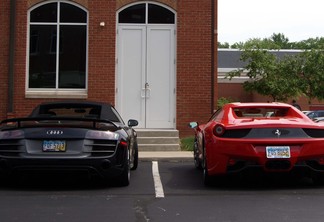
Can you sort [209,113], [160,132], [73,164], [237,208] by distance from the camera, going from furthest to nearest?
1. [209,113]
2. [160,132]
3. [73,164]
4. [237,208]

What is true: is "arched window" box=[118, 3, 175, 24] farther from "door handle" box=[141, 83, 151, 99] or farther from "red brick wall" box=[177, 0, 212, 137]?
"door handle" box=[141, 83, 151, 99]

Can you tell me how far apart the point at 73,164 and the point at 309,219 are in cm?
322

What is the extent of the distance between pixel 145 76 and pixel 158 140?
217 centimetres

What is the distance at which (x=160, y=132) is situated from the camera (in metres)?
14.0

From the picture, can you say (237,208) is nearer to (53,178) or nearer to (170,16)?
(53,178)

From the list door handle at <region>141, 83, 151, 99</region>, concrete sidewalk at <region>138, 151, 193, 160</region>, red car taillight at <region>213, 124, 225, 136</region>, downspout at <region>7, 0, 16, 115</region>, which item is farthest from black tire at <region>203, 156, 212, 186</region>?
downspout at <region>7, 0, 16, 115</region>

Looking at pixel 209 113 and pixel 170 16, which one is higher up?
pixel 170 16

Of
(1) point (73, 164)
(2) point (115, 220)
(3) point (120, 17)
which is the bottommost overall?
(2) point (115, 220)

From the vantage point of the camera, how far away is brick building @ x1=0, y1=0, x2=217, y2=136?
48.3 feet

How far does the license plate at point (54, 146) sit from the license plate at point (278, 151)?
9.49 feet

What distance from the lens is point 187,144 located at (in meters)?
13.9

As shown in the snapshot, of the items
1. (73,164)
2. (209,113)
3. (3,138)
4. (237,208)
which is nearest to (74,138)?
(73,164)

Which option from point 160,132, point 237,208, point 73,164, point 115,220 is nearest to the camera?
point 115,220

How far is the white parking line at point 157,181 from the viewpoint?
7216 millimetres
